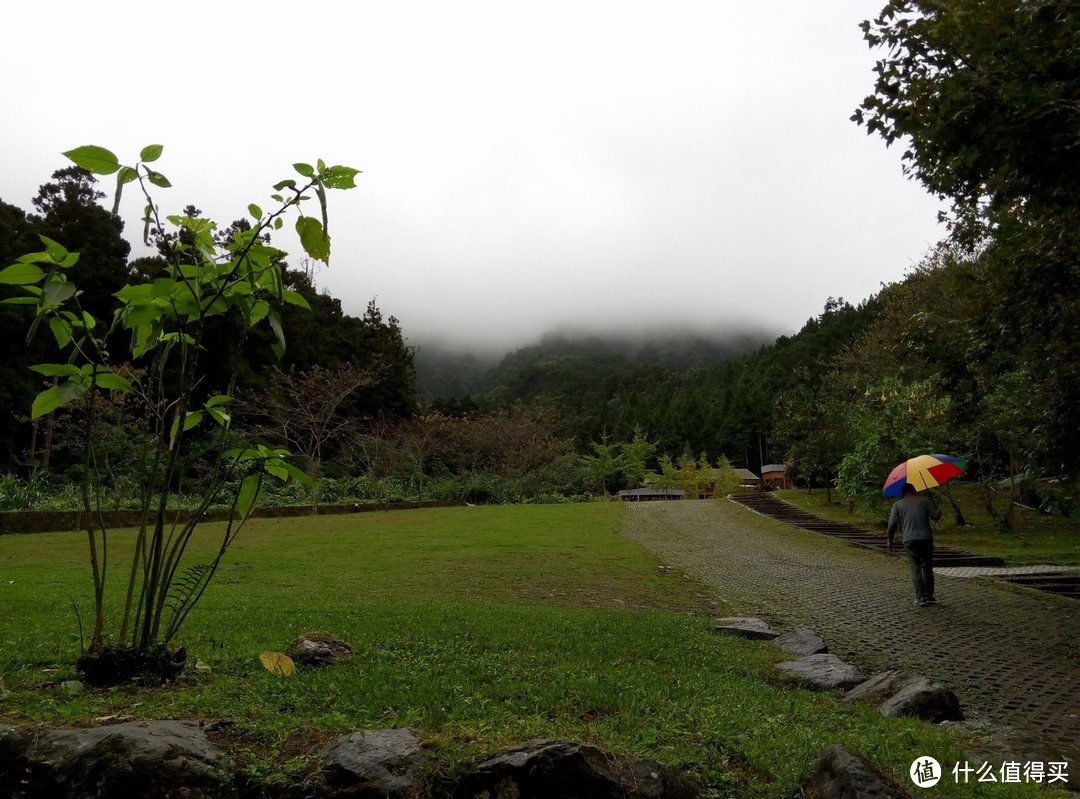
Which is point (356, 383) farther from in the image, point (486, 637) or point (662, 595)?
point (486, 637)

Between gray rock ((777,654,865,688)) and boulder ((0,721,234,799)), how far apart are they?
3.96 meters

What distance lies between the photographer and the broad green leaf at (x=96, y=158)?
276 cm

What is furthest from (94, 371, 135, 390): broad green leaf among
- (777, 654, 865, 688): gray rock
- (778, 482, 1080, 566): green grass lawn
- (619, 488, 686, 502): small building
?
(619, 488, 686, 502): small building

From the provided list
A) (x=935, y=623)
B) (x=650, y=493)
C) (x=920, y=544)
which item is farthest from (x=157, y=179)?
(x=650, y=493)

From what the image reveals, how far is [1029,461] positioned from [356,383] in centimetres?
2101

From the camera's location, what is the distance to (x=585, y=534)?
59.3ft

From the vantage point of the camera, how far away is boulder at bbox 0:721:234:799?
2.47 meters

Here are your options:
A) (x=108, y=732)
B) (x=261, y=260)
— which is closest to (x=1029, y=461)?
(x=261, y=260)

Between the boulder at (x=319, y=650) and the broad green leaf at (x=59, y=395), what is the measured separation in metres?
2.19

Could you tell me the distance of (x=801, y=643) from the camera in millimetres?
6188

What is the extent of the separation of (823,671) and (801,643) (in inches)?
42.7

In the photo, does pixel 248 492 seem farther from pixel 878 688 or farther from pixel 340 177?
pixel 878 688

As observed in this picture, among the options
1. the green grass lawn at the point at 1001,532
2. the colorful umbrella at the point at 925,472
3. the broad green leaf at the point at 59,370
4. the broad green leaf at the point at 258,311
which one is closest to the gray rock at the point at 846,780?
the broad green leaf at the point at 258,311

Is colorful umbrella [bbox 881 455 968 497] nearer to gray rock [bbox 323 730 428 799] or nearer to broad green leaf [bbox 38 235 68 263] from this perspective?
gray rock [bbox 323 730 428 799]
